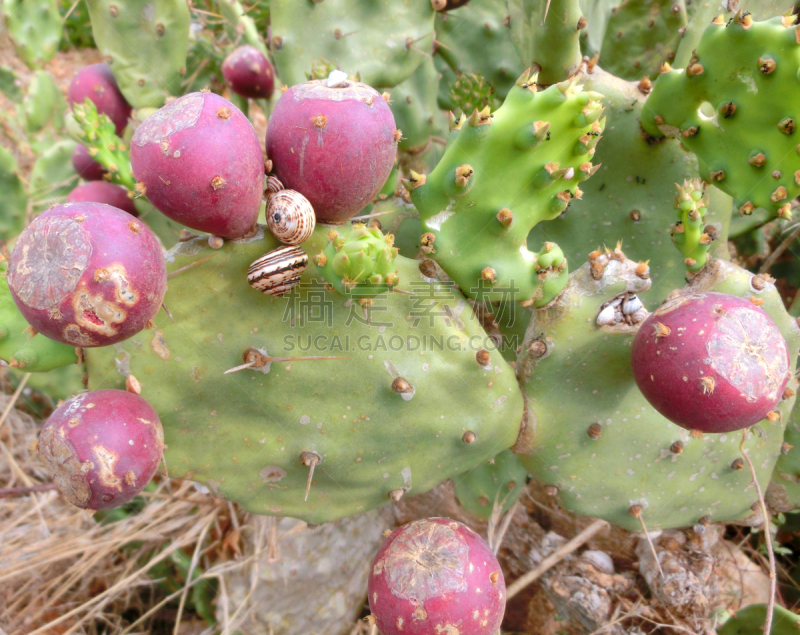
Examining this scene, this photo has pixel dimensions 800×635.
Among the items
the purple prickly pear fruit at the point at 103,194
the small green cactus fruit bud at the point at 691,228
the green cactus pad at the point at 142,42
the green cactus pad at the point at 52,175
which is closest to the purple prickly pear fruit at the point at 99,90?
the green cactus pad at the point at 142,42

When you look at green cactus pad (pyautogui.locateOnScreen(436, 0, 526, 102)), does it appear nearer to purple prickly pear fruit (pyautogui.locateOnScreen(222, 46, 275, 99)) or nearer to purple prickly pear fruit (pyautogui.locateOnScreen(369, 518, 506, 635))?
purple prickly pear fruit (pyautogui.locateOnScreen(222, 46, 275, 99))

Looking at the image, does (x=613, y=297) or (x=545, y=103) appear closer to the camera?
(x=545, y=103)

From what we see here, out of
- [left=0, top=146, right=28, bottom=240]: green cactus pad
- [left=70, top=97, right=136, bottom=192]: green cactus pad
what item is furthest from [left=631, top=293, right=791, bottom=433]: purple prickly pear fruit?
[left=0, top=146, right=28, bottom=240]: green cactus pad

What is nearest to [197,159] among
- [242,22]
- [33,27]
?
[242,22]

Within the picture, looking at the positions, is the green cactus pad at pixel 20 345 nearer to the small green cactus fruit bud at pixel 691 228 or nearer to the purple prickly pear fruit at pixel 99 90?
the purple prickly pear fruit at pixel 99 90

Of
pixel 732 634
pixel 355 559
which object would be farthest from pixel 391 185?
pixel 732 634

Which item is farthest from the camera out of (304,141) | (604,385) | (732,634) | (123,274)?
(732,634)

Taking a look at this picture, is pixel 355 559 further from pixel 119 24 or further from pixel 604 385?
pixel 119 24
